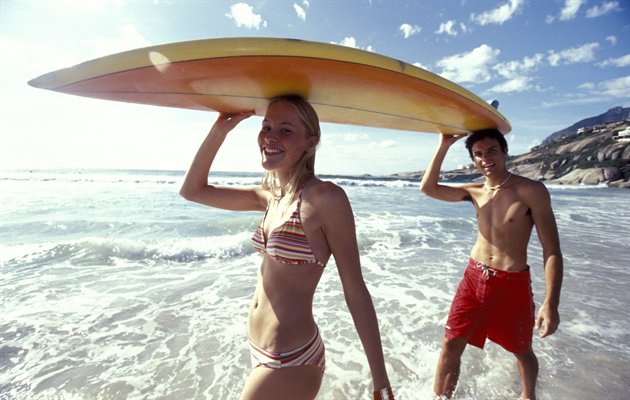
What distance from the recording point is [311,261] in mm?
1440

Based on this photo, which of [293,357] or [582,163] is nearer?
[293,357]

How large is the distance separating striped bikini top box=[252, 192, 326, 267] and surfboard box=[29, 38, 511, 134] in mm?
654

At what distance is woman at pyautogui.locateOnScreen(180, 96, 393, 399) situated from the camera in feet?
4.49

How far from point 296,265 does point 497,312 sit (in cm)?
193

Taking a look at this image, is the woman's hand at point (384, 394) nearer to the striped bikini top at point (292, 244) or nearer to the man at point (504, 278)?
the striped bikini top at point (292, 244)

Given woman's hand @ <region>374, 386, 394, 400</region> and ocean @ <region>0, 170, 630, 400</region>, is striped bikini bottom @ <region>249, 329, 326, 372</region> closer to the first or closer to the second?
woman's hand @ <region>374, 386, 394, 400</region>

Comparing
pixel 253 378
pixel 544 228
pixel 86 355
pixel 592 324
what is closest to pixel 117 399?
pixel 86 355

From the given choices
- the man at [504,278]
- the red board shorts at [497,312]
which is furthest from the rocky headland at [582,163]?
the red board shorts at [497,312]

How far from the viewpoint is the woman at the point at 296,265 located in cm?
137

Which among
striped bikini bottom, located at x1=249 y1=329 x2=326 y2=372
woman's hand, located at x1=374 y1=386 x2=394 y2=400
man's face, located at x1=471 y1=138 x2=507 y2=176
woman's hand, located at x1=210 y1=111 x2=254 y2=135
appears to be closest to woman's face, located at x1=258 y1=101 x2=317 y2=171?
woman's hand, located at x1=210 y1=111 x2=254 y2=135

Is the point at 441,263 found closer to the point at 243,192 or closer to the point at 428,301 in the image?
the point at 428,301

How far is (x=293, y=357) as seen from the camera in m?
1.49

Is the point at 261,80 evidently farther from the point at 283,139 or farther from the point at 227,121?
the point at 227,121

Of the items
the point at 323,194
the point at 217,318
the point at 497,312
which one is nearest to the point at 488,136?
the point at 497,312
